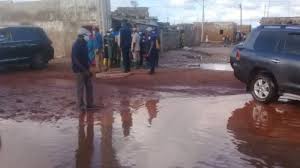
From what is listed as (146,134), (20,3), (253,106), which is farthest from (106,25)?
(146,134)

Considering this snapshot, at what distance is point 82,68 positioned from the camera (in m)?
10.5

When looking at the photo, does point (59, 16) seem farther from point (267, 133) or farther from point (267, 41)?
point (267, 133)

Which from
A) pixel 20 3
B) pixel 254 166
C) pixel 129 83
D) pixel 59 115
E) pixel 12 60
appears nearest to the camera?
pixel 254 166

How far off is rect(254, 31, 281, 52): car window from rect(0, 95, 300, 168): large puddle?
1.33 m

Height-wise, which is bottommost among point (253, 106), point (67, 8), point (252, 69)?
point (253, 106)

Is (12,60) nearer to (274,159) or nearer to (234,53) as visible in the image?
(234,53)

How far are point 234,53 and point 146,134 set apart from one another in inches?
191

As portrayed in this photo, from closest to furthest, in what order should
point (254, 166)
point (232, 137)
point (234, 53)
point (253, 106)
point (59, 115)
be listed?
point (254, 166) → point (232, 137) → point (59, 115) → point (253, 106) → point (234, 53)

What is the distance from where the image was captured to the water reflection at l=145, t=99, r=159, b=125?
997cm

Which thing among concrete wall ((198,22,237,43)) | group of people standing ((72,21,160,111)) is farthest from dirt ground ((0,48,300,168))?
concrete wall ((198,22,237,43))

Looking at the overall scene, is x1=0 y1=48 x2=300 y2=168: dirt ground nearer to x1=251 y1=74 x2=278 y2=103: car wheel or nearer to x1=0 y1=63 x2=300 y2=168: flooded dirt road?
x1=0 y1=63 x2=300 y2=168: flooded dirt road

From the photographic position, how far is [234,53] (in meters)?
12.5

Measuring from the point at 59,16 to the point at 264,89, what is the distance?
15.4 meters

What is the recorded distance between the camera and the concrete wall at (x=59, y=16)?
78.6 feet
